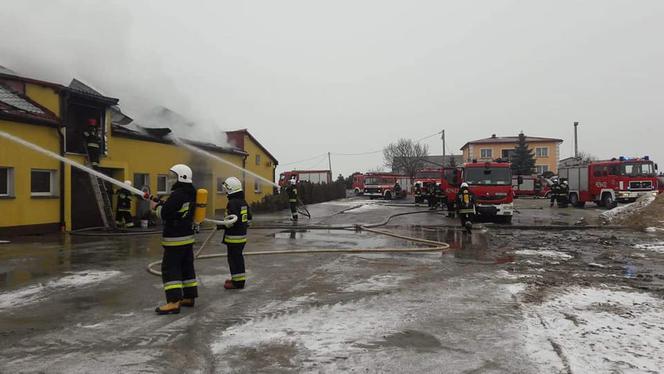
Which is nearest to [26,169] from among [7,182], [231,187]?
[7,182]

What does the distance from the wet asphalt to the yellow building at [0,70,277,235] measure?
262 cm

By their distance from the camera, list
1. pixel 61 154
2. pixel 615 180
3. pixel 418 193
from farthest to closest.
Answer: pixel 418 193 → pixel 615 180 → pixel 61 154

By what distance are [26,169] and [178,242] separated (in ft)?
31.2

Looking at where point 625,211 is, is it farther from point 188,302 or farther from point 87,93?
point 87,93

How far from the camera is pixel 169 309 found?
5203 millimetres

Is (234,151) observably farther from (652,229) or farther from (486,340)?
(486,340)

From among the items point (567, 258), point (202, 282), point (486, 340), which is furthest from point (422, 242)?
point (486, 340)

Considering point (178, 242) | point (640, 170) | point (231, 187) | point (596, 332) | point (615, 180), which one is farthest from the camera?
point (615, 180)

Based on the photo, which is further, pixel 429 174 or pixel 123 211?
pixel 429 174

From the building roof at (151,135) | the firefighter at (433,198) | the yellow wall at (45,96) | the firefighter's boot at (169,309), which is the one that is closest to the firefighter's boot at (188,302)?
the firefighter's boot at (169,309)

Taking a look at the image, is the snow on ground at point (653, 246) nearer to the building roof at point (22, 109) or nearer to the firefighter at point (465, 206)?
the firefighter at point (465, 206)

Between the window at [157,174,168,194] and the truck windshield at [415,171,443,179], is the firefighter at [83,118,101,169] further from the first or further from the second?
the truck windshield at [415,171,443,179]

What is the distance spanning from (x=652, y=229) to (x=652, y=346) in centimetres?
1200

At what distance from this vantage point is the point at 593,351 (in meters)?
4.03
